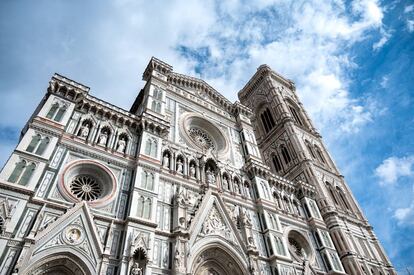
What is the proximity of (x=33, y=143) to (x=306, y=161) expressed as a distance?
79.8 ft

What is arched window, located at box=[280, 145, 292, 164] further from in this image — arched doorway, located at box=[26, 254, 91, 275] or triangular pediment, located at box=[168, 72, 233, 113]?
arched doorway, located at box=[26, 254, 91, 275]

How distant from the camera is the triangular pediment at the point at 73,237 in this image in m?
10.4

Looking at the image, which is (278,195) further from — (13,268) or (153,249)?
(13,268)

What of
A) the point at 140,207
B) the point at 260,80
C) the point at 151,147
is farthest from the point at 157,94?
the point at 260,80

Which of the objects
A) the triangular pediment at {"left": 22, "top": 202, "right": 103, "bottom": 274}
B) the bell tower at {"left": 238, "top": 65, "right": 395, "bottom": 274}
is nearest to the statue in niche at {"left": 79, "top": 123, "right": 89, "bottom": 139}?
the triangular pediment at {"left": 22, "top": 202, "right": 103, "bottom": 274}

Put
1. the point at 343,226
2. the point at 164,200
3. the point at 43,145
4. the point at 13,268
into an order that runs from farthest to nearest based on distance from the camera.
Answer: the point at 343,226 → the point at 164,200 → the point at 43,145 → the point at 13,268

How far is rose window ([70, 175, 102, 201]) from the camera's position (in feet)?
42.8

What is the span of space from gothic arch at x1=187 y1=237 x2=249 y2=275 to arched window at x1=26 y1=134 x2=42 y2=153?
8776mm

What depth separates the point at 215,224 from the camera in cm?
1602

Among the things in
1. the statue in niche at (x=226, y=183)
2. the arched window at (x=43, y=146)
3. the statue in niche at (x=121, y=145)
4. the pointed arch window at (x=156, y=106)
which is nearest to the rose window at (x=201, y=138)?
the statue in niche at (x=226, y=183)

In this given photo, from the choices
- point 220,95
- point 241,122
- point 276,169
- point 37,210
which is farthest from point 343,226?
point 37,210

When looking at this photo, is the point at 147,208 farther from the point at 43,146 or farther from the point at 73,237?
the point at 43,146

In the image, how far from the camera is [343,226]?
79.1 feet

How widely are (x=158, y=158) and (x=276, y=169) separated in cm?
2001
